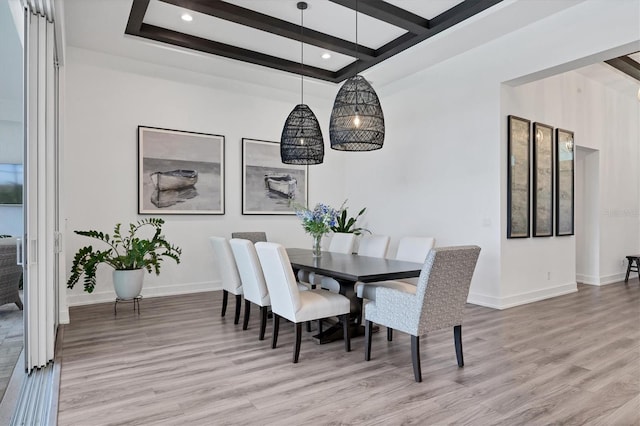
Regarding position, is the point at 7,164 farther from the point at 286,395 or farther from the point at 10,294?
the point at 286,395

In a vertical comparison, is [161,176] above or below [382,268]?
above

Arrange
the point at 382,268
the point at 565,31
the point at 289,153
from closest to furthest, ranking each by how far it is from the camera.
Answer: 1. the point at 382,268
2. the point at 565,31
3. the point at 289,153

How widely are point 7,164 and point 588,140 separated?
291 inches

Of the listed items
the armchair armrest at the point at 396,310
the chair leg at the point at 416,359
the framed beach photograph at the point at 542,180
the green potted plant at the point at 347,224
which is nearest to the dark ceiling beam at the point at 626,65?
the framed beach photograph at the point at 542,180

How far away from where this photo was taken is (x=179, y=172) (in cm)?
573

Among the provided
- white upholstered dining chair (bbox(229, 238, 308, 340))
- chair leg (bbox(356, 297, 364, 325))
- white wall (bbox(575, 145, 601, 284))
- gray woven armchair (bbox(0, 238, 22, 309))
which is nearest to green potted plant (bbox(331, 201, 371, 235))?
chair leg (bbox(356, 297, 364, 325))

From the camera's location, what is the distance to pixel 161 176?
560 cm

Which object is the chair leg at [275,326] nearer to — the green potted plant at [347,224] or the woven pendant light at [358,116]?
the woven pendant light at [358,116]

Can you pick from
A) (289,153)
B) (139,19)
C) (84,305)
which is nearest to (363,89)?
(289,153)

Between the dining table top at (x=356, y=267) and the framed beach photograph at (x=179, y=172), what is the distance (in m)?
2.21

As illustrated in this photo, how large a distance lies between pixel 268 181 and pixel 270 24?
2.59 metres

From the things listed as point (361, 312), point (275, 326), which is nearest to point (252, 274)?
point (275, 326)

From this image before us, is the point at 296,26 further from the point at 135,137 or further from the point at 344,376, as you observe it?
the point at 344,376

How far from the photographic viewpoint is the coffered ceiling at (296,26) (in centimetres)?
423
